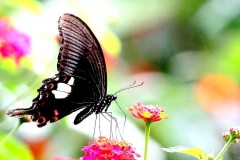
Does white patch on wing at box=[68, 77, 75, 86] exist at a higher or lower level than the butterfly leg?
higher

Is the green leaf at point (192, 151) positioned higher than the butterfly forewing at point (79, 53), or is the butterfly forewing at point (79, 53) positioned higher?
the butterfly forewing at point (79, 53)

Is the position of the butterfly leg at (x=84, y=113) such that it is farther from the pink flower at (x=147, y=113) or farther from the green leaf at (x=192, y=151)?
the green leaf at (x=192, y=151)

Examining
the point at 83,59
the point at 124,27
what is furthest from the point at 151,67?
the point at 83,59

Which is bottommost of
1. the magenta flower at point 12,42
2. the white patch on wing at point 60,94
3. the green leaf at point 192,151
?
the green leaf at point 192,151

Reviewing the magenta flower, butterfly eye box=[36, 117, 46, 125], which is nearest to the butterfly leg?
butterfly eye box=[36, 117, 46, 125]


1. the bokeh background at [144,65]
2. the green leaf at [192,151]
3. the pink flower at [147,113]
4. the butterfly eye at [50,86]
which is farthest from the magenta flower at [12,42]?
the green leaf at [192,151]

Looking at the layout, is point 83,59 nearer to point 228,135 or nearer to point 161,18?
point 228,135

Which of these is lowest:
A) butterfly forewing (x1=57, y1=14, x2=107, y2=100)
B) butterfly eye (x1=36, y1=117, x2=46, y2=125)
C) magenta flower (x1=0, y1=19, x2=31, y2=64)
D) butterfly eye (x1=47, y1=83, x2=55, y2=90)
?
butterfly eye (x1=36, y1=117, x2=46, y2=125)

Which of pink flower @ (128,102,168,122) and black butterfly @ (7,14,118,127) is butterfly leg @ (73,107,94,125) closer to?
black butterfly @ (7,14,118,127)

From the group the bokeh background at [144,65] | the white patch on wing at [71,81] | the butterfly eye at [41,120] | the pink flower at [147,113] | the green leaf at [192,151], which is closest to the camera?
the green leaf at [192,151]
